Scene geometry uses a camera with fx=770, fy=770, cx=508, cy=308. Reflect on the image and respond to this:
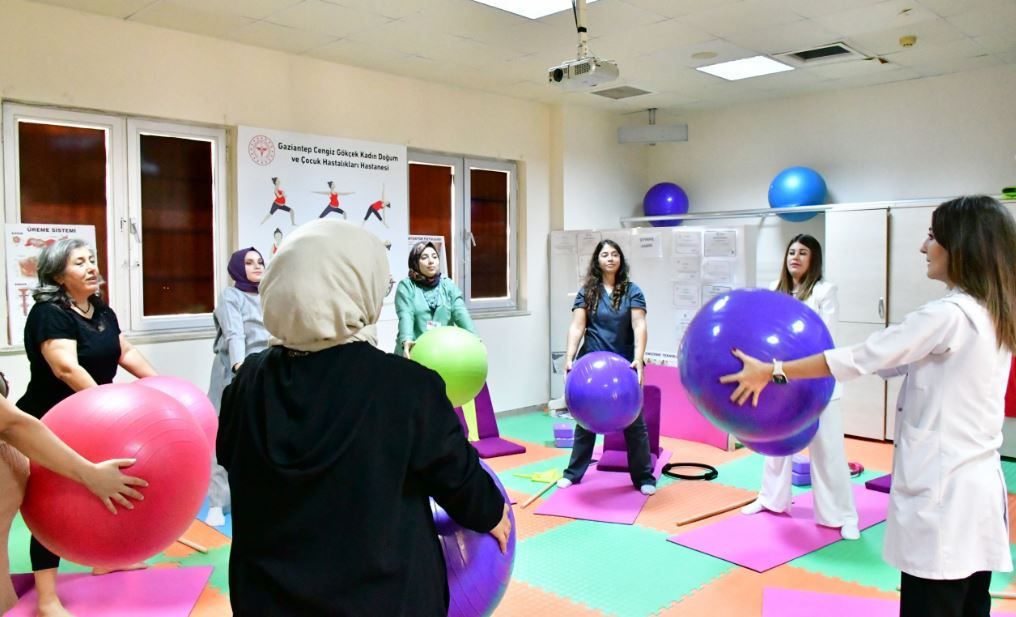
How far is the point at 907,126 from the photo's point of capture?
6527 mm

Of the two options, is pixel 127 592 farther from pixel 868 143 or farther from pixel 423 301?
pixel 868 143

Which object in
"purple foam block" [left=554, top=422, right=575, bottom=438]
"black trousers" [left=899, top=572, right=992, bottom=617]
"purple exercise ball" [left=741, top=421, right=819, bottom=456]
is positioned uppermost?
"purple exercise ball" [left=741, top=421, right=819, bottom=456]

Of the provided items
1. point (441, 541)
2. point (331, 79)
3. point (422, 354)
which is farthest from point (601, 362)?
point (331, 79)

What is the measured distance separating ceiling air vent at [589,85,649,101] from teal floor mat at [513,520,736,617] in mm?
4087

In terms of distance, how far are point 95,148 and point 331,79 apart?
1751 mm

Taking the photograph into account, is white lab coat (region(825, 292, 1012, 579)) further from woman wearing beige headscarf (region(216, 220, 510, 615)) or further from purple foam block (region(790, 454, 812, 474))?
purple foam block (region(790, 454, 812, 474))

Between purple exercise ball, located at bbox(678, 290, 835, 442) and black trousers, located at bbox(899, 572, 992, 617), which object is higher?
purple exercise ball, located at bbox(678, 290, 835, 442)

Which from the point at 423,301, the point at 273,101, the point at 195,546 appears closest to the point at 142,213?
the point at 273,101

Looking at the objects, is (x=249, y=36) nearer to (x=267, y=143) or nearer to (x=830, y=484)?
(x=267, y=143)

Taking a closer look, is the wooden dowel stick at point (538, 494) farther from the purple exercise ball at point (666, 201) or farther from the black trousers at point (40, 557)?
the purple exercise ball at point (666, 201)

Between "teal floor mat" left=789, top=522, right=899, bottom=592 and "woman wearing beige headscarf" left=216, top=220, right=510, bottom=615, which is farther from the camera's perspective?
"teal floor mat" left=789, top=522, right=899, bottom=592

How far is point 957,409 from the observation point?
2008mm

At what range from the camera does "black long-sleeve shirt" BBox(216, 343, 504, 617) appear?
1401mm

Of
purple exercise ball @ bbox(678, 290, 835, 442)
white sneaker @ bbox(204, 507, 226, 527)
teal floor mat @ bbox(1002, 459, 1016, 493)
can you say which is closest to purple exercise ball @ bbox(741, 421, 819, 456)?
purple exercise ball @ bbox(678, 290, 835, 442)
